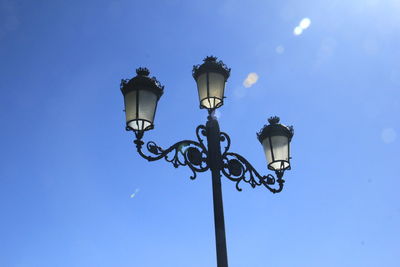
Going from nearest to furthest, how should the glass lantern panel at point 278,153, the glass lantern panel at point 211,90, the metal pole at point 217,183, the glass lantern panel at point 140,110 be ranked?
the metal pole at point 217,183, the glass lantern panel at point 140,110, the glass lantern panel at point 211,90, the glass lantern panel at point 278,153

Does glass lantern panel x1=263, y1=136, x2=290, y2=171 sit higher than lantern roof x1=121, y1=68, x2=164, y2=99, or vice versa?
lantern roof x1=121, y1=68, x2=164, y2=99

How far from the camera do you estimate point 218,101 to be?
6.54 meters

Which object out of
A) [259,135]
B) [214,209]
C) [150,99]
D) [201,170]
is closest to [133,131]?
[150,99]

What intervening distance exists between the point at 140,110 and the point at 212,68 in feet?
4.32

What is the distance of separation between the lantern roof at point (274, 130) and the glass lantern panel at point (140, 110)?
6.32ft

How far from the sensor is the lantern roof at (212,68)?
6.58m

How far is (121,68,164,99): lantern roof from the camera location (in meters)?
6.05

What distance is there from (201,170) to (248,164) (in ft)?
3.12

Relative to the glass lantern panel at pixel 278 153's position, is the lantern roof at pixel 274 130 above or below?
above

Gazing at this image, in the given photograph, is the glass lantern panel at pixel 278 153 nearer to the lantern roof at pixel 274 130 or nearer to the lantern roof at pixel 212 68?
the lantern roof at pixel 274 130

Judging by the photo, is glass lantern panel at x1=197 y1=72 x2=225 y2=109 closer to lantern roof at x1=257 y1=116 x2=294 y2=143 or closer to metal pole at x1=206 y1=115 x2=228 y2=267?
metal pole at x1=206 y1=115 x2=228 y2=267

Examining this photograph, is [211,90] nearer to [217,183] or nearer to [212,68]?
[212,68]

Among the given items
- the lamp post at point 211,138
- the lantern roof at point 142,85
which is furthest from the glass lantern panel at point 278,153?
the lantern roof at point 142,85

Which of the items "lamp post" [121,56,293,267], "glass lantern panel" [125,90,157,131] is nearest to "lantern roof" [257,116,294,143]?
"lamp post" [121,56,293,267]
